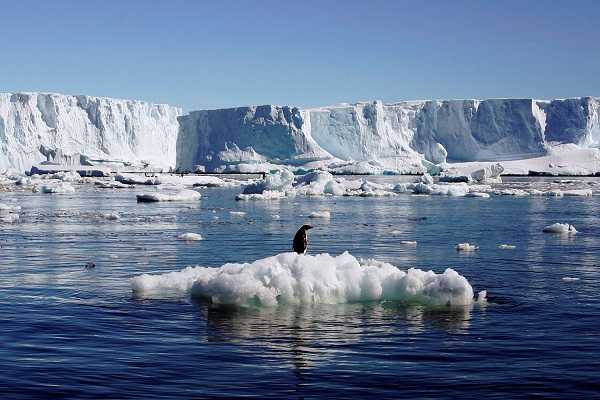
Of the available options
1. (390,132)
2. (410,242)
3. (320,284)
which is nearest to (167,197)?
(410,242)

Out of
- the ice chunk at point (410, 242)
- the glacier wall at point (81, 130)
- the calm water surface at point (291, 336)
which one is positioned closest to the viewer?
the calm water surface at point (291, 336)

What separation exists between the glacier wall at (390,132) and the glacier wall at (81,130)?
6011 millimetres

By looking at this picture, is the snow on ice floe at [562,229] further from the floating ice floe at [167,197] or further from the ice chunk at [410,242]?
the floating ice floe at [167,197]

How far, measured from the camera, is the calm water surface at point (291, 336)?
7.69 meters

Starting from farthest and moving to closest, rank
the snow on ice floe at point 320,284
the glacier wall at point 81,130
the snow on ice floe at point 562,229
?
the glacier wall at point 81,130 < the snow on ice floe at point 562,229 < the snow on ice floe at point 320,284

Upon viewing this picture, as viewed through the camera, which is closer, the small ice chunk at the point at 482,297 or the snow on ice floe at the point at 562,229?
the small ice chunk at the point at 482,297

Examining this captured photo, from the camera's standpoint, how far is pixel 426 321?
1072 centimetres

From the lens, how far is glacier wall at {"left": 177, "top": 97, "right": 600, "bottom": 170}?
384 feet

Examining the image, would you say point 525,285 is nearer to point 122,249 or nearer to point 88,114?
point 122,249

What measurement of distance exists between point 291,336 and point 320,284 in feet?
7.18

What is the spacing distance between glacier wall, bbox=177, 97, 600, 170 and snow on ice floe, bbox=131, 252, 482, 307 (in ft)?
340

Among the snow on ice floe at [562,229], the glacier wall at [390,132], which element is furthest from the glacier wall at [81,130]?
the snow on ice floe at [562,229]

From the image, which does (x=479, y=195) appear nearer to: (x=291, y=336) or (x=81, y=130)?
(x=291, y=336)

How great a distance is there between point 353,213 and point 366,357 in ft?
87.5
